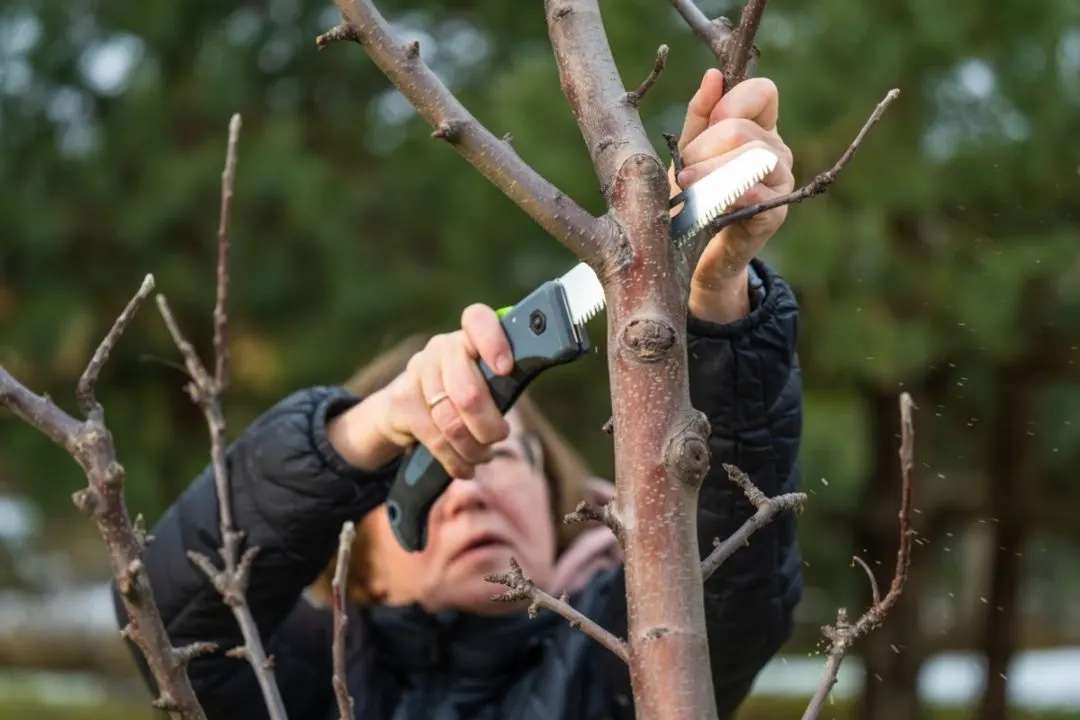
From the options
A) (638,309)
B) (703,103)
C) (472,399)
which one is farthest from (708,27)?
(472,399)

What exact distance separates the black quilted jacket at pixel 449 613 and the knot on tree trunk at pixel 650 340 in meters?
0.40

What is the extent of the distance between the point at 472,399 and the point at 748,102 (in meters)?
0.41

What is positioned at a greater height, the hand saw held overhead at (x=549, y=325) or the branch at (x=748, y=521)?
the hand saw held overhead at (x=549, y=325)

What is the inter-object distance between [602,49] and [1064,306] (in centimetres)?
485

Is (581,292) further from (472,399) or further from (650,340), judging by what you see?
(650,340)

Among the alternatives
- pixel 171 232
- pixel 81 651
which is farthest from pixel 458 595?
pixel 81 651

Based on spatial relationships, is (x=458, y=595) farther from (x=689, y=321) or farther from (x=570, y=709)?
(x=689, y=321)

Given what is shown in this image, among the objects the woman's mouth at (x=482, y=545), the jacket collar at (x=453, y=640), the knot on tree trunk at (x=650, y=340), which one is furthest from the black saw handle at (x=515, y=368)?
the jacket collar at (x=453, y=640)

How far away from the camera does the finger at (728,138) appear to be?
4.05 ft

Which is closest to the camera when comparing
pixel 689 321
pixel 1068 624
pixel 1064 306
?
pixel 689 321

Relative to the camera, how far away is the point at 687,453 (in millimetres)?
1087

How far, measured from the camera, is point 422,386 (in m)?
1.56

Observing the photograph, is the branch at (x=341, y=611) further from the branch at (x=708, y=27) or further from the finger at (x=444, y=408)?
the branch at (x=708, y=27)

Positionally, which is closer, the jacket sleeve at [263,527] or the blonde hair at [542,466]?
the jacket sleeve at [263,527]
